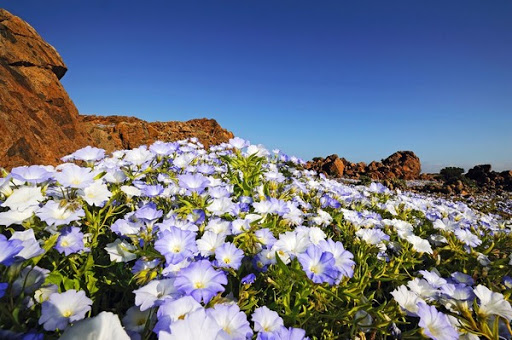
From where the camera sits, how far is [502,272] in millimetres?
2041

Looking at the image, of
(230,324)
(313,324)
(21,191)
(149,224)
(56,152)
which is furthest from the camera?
(56,152)

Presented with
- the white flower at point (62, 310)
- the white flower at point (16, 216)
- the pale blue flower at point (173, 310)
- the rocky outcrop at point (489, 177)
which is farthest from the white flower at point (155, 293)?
the rocky outcrop at point (489, 177)

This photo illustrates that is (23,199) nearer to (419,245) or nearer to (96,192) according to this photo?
(96,192)

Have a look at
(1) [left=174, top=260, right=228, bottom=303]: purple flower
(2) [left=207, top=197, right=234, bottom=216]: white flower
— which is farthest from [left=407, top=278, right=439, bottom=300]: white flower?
(2) [left=207, top=197, right=234, bottom=216]: white flower

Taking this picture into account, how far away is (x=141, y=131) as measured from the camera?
9.44 metres

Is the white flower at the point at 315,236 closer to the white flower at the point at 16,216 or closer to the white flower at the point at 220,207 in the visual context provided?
the white flower at the point at 220,207

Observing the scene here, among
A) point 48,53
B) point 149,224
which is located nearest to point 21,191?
point 149,224

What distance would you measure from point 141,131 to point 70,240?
8.79 meters

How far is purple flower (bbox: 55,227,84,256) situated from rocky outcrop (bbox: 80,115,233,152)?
6567mm

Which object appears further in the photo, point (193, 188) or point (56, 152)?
point (56, 152)

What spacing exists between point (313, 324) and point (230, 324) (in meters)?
0.59

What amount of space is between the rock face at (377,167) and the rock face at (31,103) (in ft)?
45.4

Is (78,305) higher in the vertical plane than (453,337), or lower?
higher

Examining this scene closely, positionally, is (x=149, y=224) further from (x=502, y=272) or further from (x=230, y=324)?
(x=502, y=272)
